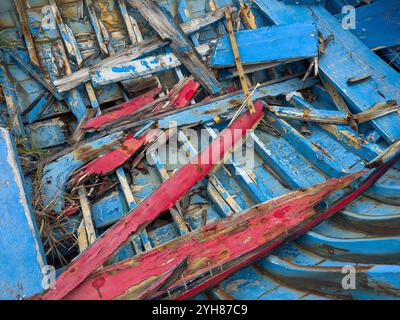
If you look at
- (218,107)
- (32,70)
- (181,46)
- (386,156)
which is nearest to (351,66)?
(386,156)

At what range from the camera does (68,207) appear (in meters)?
2.99

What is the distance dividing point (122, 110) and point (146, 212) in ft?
4.15

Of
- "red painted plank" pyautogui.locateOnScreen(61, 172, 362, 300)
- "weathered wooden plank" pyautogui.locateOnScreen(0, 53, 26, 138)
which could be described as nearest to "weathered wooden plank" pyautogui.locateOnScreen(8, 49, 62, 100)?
"weathered wooden plank" pyautogui.locateOnScreen(0, 53, 26, 138)

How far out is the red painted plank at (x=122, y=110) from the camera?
11.2 ft

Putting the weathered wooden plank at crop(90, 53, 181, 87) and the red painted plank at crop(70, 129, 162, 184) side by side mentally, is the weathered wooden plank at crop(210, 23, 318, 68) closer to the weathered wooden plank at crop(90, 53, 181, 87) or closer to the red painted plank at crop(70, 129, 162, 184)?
the weathered wooden plank at crop(90, 53, 181, 87)

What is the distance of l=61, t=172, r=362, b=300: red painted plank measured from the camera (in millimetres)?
2371

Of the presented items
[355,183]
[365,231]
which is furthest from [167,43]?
[365,231]

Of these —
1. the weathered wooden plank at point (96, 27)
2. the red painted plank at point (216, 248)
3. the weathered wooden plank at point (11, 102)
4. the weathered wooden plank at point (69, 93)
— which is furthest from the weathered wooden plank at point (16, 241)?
the weathered wooden plank at point (96, 27)

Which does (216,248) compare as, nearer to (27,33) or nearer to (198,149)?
(198,149)

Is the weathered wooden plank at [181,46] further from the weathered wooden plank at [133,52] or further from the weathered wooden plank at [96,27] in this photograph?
the weathered wooden plank at [96,27]

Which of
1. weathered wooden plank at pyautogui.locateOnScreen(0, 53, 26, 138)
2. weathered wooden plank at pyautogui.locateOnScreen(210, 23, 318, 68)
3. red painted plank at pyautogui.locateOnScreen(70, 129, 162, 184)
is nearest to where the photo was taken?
red painted plank at pyautogui.locateOnScreen(70, 129, 162, 184)

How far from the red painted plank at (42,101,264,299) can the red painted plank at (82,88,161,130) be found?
0.85 m

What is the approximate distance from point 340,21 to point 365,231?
2617mm
